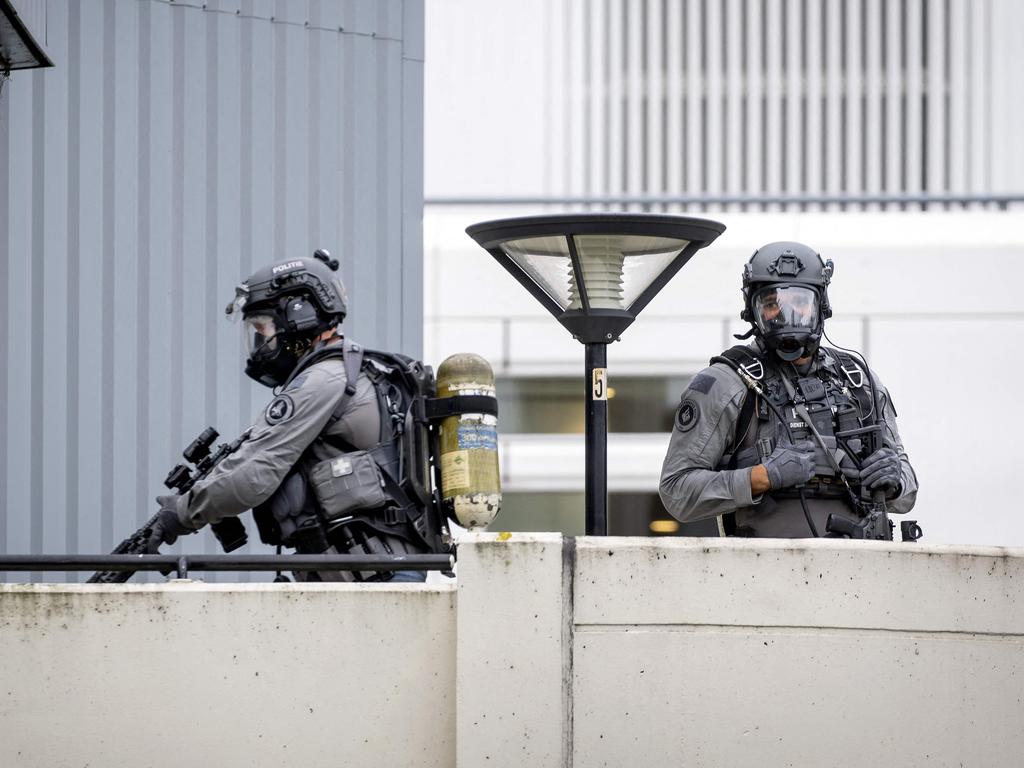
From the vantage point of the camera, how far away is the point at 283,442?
4.86 metres

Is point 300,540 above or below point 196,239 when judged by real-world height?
below

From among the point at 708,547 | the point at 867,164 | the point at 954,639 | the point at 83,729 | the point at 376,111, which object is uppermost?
the point at 867,164

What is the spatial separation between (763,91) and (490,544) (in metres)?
12.7

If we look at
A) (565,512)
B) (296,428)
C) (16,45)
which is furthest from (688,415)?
(565,512)

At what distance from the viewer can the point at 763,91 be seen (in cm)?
1567

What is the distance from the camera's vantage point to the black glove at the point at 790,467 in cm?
469

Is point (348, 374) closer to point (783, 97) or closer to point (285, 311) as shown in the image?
point (285, 311)

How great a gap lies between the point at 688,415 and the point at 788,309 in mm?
520

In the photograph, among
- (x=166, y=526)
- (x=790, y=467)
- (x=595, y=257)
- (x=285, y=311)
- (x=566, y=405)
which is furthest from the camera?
(x=566, y=405)

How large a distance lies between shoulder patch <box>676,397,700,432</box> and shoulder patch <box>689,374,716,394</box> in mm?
47

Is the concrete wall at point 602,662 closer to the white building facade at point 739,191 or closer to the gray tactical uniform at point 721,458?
the gray tactical uniform at point 721,458

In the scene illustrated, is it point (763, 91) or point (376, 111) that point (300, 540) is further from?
point (763, 91)

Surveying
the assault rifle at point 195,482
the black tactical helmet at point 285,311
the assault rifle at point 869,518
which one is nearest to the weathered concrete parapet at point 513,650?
the assault rifle at point 869,518

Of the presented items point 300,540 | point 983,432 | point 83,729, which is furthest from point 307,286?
point 983,432
